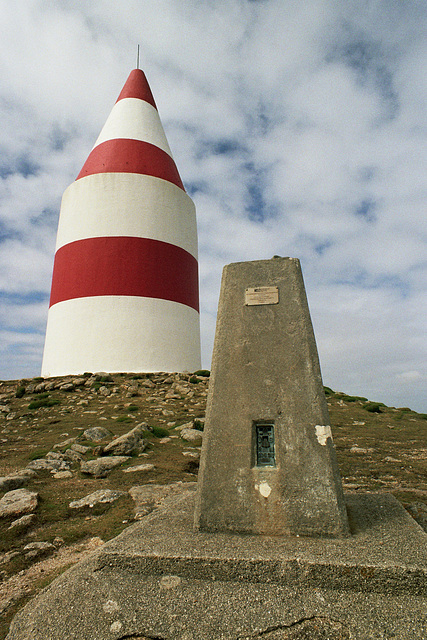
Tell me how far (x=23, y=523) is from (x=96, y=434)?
3.56 meters

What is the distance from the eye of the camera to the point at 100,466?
18.7 feet

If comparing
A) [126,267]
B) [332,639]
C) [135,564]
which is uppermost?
[126,267]

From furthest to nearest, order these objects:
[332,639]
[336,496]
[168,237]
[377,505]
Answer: [168,237] < [377,505] < [336,496] < [332,639]

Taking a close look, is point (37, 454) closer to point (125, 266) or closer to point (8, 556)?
point (8, 556)

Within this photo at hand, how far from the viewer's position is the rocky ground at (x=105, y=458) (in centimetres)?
369

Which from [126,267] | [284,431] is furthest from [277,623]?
[126,267]

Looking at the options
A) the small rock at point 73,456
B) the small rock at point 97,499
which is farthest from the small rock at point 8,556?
the small rock at point 73,456

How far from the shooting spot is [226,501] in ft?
10.4

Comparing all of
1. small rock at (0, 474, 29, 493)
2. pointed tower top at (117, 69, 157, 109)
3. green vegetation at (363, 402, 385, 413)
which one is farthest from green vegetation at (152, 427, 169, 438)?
pointed tower top at (117, 69, 157, 109)

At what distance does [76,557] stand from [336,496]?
2.21 m

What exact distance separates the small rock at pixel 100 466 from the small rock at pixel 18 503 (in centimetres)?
104

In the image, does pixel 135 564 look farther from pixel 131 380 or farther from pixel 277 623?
pixel 131 380

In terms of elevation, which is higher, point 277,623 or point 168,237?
point 168,237

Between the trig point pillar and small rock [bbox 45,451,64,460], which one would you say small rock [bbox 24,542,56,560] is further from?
small rock [bbox 45,451,64,460]
